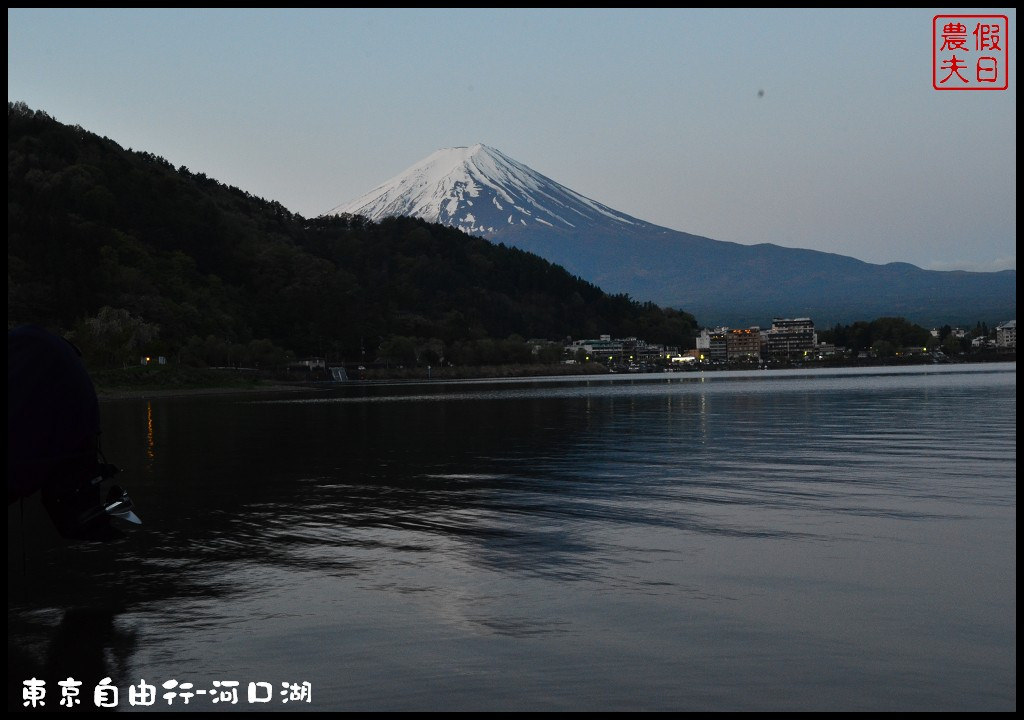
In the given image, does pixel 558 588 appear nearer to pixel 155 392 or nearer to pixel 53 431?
→ pixel 53 431

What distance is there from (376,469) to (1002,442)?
17.9m

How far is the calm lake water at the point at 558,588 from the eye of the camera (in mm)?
8367

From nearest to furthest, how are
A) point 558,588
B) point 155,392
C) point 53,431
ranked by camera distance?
point 53,431 < point 558,588 < point 155,392

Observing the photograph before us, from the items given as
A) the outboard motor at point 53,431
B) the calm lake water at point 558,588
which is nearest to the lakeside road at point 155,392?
the calm lake water at point 558,588

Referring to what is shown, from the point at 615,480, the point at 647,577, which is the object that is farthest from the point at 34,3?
the point at 615,480

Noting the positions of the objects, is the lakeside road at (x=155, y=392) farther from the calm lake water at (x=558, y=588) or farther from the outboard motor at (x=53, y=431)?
the outboard motor at (x=53, y=431)

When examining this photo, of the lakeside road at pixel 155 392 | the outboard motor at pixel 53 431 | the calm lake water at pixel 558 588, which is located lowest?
the lakeside road at pixel 155 392

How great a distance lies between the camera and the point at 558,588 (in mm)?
11547

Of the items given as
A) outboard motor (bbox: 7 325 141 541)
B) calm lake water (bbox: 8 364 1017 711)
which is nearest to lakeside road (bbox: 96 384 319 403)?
calm lake water (bbox: 8 364 1017 711)

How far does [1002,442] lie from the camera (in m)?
28.7

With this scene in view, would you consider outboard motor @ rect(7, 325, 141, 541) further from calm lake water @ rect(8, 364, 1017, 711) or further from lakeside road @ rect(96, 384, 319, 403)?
lakeside road @ rect(96, 384, 319, 403)

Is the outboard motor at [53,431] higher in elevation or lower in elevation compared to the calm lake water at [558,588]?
higher

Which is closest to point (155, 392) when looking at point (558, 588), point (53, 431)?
point (53, 431)

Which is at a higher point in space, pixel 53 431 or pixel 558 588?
pixel 53 431
